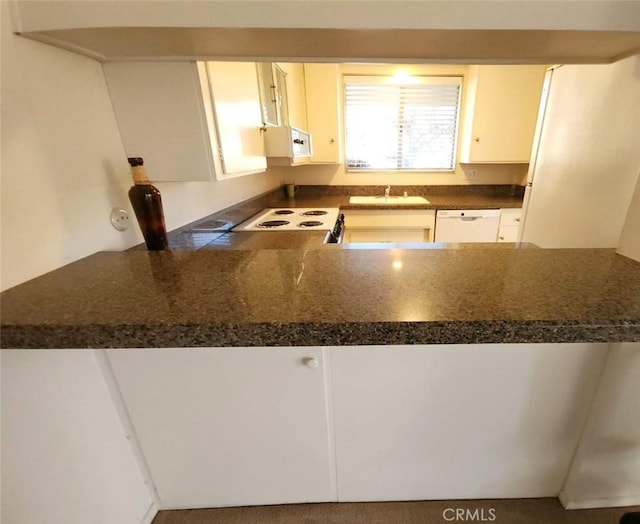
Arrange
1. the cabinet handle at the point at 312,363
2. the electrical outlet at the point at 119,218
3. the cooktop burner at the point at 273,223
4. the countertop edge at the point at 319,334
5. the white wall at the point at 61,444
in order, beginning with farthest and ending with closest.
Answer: the cooktop burner at the point at 273,223 → the electrical outlet at the point at 119,218 → the cabinet handle at the point at 312,363 → the white wall at the point at 61,444 → the countertop edge at the point at 319,334

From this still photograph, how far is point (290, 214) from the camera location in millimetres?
2346

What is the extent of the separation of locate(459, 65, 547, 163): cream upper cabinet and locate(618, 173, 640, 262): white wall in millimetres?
2264

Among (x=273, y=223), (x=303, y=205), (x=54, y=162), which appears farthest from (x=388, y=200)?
(x=54, y=162)

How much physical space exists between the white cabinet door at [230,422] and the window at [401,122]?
2815mm

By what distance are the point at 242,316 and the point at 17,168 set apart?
702 mm

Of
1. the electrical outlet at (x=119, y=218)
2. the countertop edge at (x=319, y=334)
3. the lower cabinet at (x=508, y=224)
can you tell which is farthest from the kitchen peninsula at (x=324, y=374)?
the lower cabinet at (x=508, y=224)

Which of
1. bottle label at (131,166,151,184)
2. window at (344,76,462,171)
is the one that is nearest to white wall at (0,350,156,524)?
bottle label at (131,166,151,184)

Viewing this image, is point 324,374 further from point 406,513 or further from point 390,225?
point 390,225

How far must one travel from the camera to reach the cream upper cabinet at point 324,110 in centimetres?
272

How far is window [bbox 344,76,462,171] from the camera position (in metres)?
2.93

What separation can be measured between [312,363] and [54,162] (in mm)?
925

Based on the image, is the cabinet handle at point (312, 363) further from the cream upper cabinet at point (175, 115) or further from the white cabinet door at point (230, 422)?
the cream upper cabinet at point (175, 115)

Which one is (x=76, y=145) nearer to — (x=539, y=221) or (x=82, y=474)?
(x=82, y=474)

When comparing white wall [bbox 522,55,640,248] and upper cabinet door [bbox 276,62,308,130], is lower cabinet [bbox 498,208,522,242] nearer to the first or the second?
white wall [bbox 522,55,640,248]
